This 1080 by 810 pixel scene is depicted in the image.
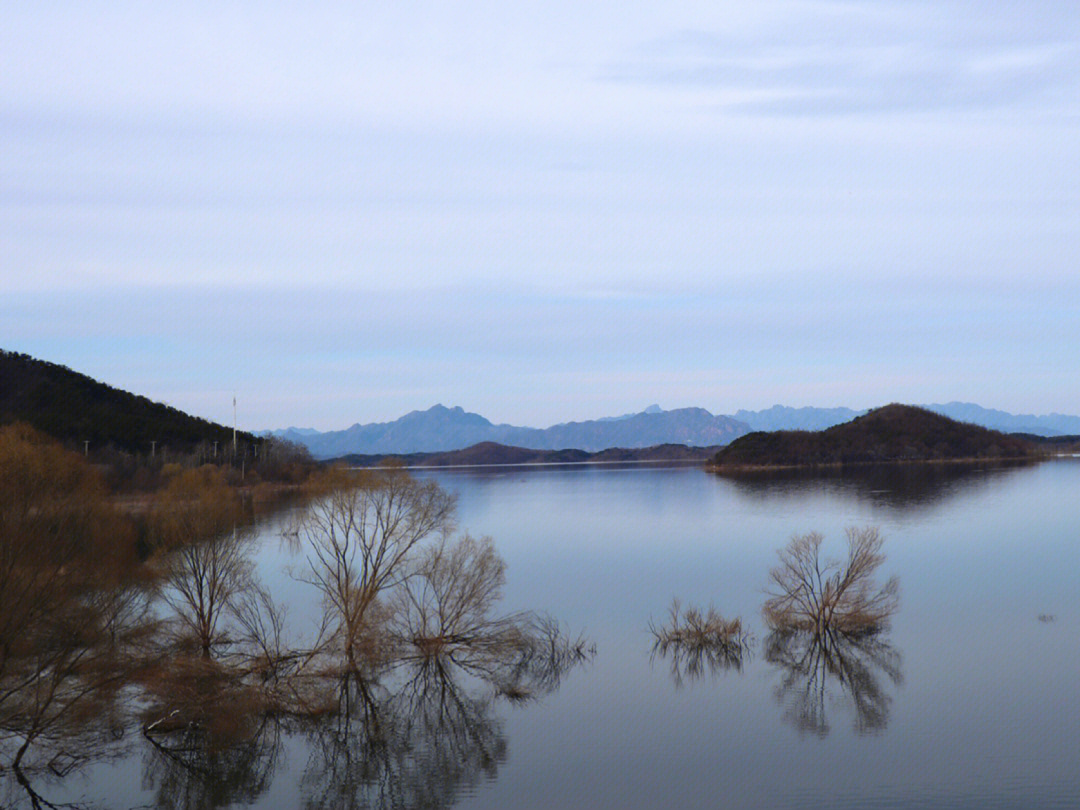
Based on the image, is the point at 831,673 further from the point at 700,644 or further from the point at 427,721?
the point at 427,721

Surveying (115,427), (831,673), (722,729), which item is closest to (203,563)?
(722,729)

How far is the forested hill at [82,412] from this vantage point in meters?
100

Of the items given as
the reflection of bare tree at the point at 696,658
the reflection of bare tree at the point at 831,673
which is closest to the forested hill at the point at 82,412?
the reflection of bare tree at the point at 696,658

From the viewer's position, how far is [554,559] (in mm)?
45500

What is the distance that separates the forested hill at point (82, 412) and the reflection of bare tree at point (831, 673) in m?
80.8

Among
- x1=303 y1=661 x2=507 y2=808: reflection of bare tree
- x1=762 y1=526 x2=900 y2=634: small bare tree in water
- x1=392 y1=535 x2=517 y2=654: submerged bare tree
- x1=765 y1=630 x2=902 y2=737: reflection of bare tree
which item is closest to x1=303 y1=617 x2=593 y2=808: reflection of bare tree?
x1=303 y1=661 x2=507 y2=808: reflection of bare tree

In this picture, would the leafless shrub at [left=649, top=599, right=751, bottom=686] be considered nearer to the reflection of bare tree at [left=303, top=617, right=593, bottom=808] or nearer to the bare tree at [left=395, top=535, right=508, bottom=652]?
the reflection of bare tree at [left=303, top=617, right=593, bottom=808]

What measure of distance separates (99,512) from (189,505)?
775 cm

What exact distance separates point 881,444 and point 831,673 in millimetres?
146705

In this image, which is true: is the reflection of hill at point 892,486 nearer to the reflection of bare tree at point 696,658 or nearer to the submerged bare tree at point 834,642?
the submerged bare tree at point 834,642

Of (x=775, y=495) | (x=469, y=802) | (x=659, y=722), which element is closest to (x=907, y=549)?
(x=659, y=722)

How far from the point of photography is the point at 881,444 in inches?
6368

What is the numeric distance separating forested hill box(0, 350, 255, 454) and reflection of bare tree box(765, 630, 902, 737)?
265 feet

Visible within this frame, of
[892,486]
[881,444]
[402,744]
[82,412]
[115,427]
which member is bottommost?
[402,744]
